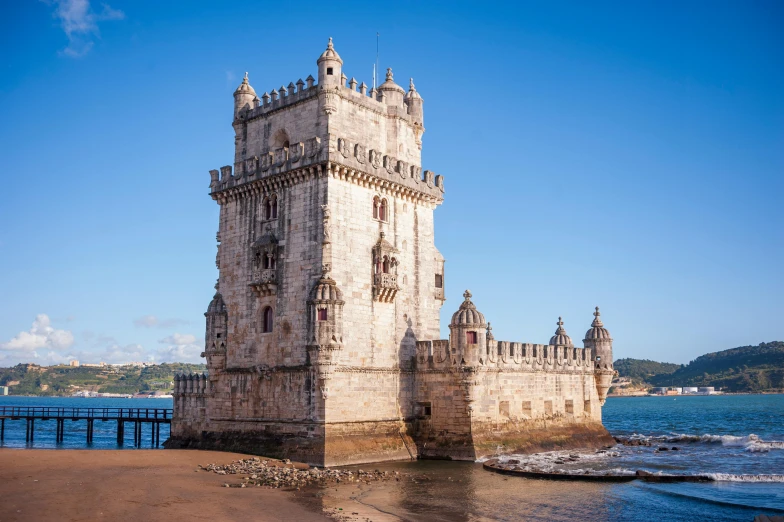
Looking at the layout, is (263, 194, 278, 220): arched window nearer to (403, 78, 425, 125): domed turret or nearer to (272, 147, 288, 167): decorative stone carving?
(272, 147, 288, 167): decorative stone carving

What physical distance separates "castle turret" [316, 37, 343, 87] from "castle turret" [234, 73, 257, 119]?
5930mm

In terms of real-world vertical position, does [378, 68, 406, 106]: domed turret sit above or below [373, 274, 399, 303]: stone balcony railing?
above

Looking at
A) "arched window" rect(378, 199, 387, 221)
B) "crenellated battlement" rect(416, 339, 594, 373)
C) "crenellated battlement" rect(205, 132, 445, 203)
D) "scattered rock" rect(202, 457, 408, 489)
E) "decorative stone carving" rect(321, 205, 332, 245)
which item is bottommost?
"scattered rock" rect(202, 457, 408, 489)

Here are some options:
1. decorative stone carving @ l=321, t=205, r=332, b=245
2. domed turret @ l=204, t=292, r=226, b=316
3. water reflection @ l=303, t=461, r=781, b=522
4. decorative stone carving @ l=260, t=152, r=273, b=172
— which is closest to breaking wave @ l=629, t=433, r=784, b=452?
water reflection @ l=303, t=461, r=781, b=522

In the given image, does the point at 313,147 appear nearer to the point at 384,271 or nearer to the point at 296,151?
the point at 296,151

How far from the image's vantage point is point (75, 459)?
3616cm

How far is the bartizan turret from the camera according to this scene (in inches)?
2000

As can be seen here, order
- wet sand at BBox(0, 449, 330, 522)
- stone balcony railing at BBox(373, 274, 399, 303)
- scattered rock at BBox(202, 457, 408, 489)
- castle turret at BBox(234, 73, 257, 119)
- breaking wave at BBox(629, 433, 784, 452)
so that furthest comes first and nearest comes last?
breaking wave at BBox(629, 433, 784, 452)
castle turret at BBox(234, 73, 257, 119)
stone balcony railing at BBox(373, 274, 399, 303)
scattered rock at BBox(202, 457, 408, 489)
wet sand at BBox(0, 449, 330, 522)

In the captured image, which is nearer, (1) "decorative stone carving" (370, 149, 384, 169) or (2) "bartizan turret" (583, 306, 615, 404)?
(1) "decorative stone carving" (370, 149, 384, 169)

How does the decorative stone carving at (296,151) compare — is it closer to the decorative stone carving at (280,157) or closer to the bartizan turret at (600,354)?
the decorative stone carving at (280,157)

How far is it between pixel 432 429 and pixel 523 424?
5563 millimetres

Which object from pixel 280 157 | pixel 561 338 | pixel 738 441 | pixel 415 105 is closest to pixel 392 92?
pixel 415 105

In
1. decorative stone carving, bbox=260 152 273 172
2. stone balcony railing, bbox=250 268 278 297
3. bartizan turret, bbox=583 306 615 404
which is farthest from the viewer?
bartizan turret, bbox=583 306 615 404

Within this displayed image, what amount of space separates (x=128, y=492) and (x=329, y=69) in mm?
21789
